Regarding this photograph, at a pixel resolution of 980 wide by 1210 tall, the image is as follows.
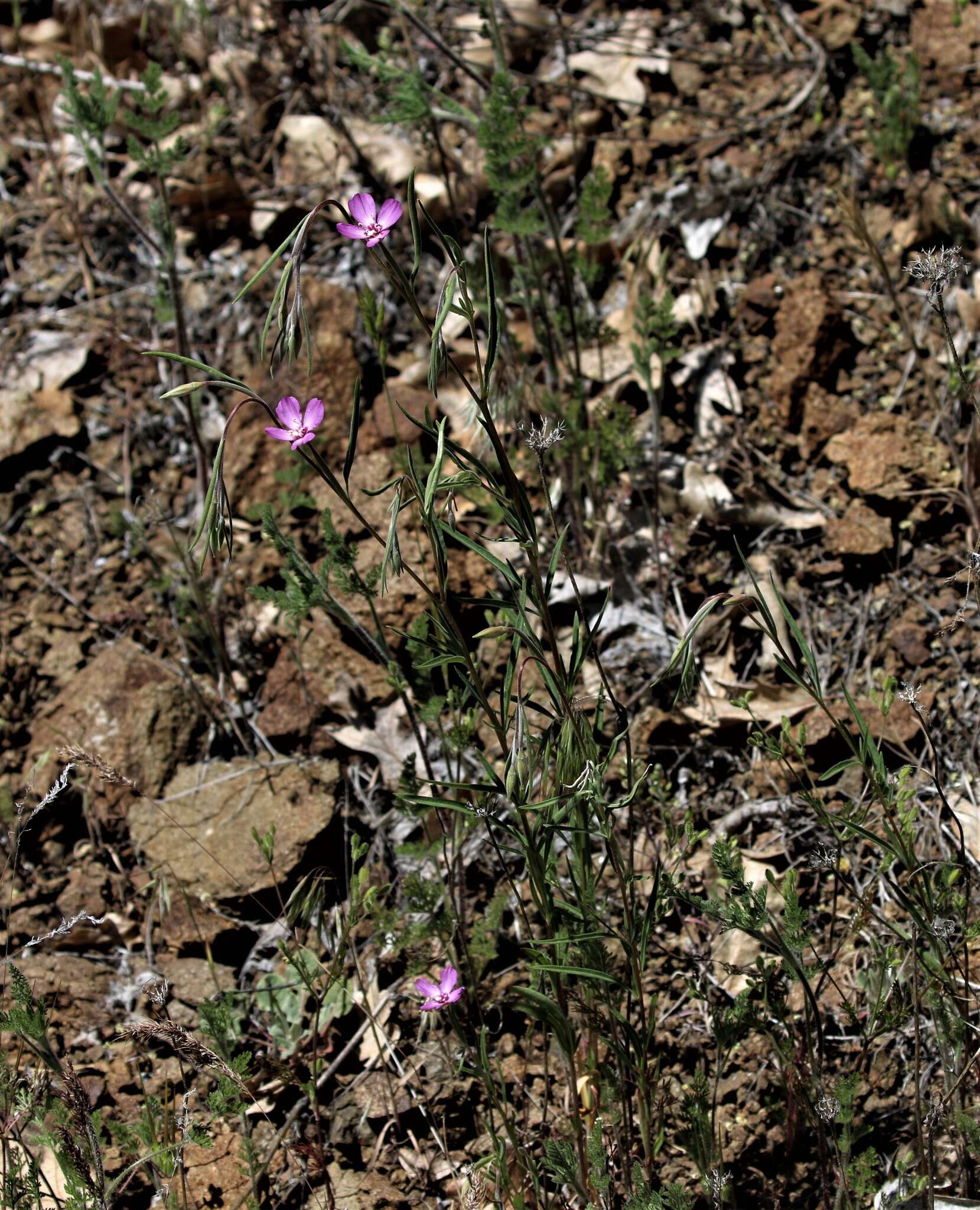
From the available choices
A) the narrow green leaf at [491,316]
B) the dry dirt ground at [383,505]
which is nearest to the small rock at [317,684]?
the dry dirt ground at [383,505]

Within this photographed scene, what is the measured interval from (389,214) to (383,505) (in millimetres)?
1546

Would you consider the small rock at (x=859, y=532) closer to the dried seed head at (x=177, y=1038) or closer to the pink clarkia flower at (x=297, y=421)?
the pink clarkia flower at (x=297, y=421)

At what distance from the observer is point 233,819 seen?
3.18 m

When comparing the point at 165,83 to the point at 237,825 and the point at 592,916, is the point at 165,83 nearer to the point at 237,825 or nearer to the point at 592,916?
the point at 237,825

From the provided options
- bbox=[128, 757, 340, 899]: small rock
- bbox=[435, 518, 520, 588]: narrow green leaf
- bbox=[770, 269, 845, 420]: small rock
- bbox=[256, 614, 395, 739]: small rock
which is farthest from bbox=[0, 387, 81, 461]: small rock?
bbox=[435, 518, 520, 588]: narrow green leaf

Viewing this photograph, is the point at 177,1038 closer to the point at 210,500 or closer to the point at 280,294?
the point at 210,500

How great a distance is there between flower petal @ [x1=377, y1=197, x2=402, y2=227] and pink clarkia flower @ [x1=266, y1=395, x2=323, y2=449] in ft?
1.15

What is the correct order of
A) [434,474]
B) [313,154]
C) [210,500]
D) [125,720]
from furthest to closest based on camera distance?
1. [313,154]
2. [125,720]
3. [210,500]
4. [434,474]

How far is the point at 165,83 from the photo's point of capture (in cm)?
517

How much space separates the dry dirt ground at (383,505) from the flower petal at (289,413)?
3.01 ft

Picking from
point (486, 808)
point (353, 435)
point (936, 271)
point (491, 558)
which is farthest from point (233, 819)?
point (936, 271)

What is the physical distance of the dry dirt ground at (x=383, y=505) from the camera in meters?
2.79

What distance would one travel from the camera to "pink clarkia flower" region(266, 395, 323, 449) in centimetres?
197

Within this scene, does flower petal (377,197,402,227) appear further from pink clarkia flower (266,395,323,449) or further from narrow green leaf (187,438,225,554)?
narrow green leaf (187,438,225,554)
